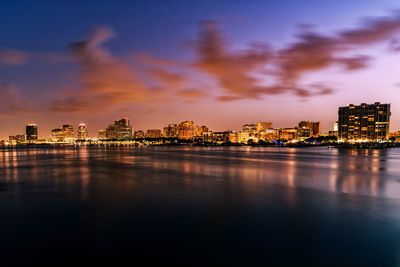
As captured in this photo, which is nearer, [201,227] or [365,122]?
[201,227]

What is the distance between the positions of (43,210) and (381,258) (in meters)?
13.5

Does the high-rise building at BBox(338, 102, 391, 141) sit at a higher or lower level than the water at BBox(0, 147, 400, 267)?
higher

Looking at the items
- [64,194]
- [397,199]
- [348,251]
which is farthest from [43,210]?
[397,199]

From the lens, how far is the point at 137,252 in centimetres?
841

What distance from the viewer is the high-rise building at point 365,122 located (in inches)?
6156

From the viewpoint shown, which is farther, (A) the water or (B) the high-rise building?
(B) the high-rise building

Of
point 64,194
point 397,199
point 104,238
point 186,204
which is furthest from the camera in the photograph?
point 64,194

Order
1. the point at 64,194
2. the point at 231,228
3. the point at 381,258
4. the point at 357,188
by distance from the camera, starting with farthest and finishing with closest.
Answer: the point at 357,188
the point at 64,194
the point at 231,228
the point at 381,258

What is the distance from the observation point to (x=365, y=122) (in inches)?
6417

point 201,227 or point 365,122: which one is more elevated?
point 365,122

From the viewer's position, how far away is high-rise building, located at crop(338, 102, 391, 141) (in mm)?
156375

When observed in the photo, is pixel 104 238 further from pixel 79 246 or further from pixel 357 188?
pixel 357 188

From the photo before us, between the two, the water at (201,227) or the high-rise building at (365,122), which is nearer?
the water at (201,227)

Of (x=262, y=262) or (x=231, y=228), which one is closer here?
(x=262, y=262)
